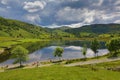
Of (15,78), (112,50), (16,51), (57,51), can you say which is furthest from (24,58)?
(15,78)

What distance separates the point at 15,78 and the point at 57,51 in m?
116

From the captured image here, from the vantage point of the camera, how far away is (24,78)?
45.8 meters

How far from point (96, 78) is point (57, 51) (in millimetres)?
117210

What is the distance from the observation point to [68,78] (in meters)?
44.5

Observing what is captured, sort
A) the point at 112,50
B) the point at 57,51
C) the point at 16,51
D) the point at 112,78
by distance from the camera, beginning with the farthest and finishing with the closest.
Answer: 1. the point at 57,51
2. the point at 112,50
3. the point at 16,51
4. the point at 112,78

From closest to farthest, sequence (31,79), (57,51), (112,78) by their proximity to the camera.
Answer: (31,79), (112,78), (57,51)

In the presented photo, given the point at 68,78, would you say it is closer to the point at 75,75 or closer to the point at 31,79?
the point at 75,75

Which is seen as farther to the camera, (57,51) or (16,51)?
(57,51)

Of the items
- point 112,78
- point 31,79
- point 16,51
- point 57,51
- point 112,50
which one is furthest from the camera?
point 57,51

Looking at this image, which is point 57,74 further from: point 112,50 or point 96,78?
point 112,50

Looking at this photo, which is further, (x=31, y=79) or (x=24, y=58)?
(x=24, y=58)

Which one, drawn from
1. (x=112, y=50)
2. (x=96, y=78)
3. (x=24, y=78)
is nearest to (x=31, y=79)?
(x=24, y=78)

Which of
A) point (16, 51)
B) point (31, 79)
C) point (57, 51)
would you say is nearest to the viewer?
point (31, 79)

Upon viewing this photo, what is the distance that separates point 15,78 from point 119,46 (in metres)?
115
